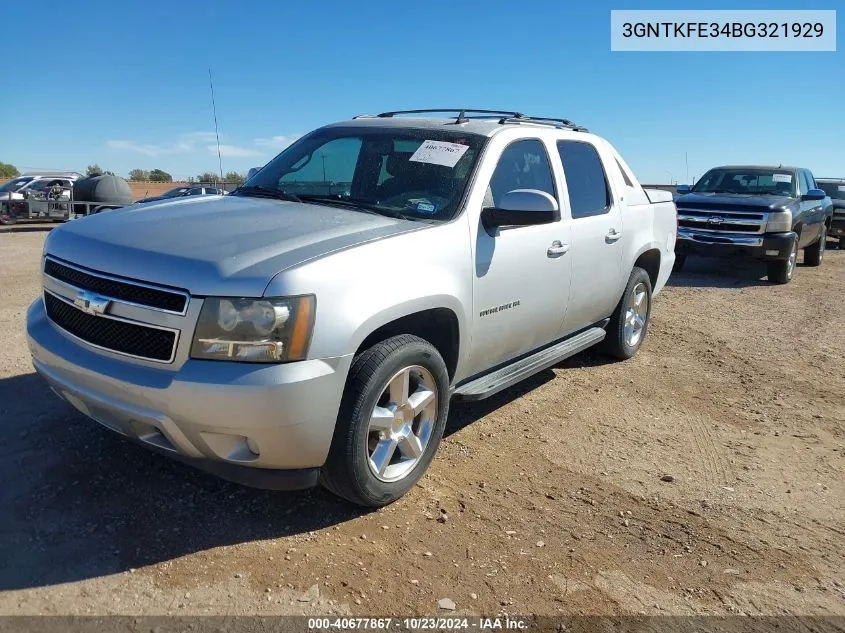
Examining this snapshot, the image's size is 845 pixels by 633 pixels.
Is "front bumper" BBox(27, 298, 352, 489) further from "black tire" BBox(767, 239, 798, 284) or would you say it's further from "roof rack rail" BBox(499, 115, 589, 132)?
"black tire" BBox(767, 239, 798, 284)

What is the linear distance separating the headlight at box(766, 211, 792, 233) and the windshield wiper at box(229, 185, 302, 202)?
8981mm

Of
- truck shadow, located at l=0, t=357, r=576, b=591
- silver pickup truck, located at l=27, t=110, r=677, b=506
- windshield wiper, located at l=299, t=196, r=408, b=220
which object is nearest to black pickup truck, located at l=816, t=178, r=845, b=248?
silver pickup truck, located at l=27, t=110, r=677, b=506

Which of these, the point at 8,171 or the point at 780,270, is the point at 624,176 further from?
the point at 8,171

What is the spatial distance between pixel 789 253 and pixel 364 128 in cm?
879

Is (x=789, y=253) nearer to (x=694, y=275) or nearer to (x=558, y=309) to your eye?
(x=694, y=275)

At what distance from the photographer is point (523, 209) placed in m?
3.71

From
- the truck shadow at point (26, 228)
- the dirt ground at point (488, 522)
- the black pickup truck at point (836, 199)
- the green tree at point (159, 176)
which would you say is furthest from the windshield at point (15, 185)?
the green tree at point (159, 176)

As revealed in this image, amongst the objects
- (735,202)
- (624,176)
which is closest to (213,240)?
(624,176)

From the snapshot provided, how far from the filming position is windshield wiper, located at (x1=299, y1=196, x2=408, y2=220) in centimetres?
373

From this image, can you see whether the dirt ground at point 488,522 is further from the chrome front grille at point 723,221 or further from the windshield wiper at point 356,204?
the chrome front grille at point 723,221

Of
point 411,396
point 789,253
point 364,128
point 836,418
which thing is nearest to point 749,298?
point 789,253

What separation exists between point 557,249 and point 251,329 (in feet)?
7.58

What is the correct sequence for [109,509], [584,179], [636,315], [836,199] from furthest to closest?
[836,199]
[636,315]
[584,179]
[109,509]

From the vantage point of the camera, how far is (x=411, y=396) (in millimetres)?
3441
